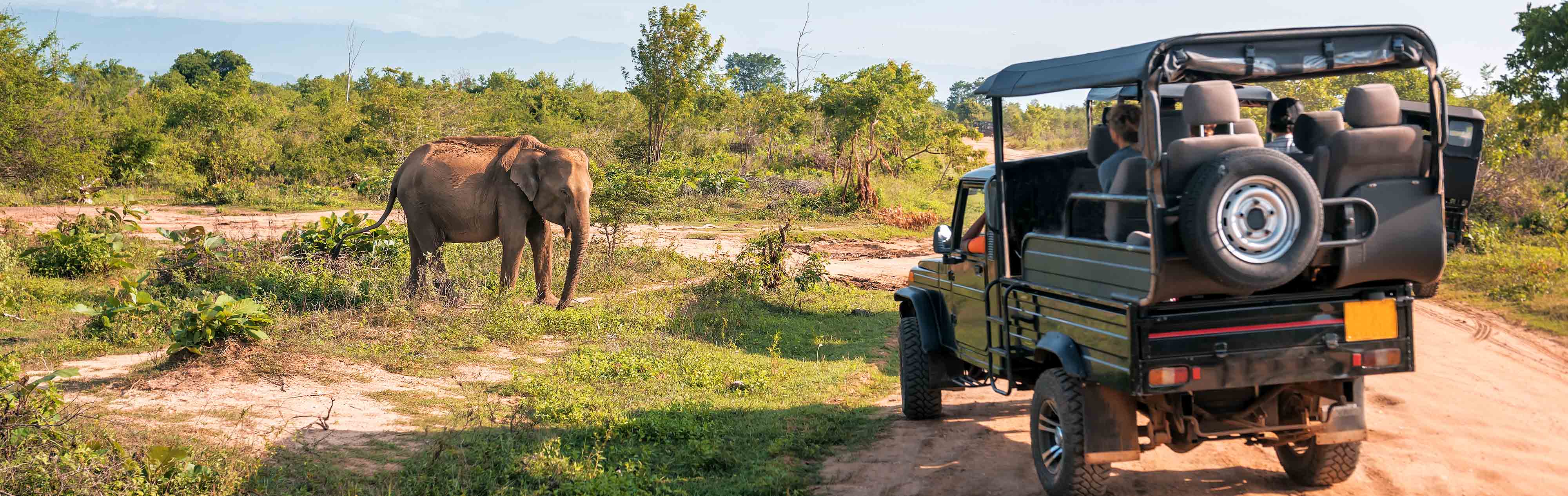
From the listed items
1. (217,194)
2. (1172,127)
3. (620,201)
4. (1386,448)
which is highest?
(1172,127)

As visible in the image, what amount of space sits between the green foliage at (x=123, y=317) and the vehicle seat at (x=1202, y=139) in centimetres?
788

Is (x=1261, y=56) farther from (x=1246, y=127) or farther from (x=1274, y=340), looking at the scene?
(x=1274, y=340)

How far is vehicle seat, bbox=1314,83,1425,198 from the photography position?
15.3ft

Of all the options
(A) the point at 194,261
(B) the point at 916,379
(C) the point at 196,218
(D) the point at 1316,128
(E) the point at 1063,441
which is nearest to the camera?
(D) the point at 1316,128

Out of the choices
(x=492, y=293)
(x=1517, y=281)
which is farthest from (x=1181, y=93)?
(x=1517, y=281)

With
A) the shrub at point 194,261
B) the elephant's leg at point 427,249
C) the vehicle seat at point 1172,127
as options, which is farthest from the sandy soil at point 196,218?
the vehicle seat at point 1172,127

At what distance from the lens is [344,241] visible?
12.9 metres

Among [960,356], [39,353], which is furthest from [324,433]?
[960,356]

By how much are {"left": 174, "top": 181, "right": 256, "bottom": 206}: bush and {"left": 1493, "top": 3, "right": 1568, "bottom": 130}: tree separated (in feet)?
74.5

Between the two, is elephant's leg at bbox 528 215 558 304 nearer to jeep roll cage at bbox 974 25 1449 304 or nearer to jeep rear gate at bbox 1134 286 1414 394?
jeep roll cage at bbox 974 25 1449 304

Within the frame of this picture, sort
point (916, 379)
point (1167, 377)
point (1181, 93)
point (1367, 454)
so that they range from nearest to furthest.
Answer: point (1167, 377)
point (1367, 454)
point (916, 379)
point (1181, 93)

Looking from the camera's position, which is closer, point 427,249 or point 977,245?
point 977,245

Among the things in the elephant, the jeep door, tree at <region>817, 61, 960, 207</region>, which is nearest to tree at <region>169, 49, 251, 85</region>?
tree at <region>817, 61, 960, 207</region>

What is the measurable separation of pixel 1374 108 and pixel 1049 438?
88.8 inches
